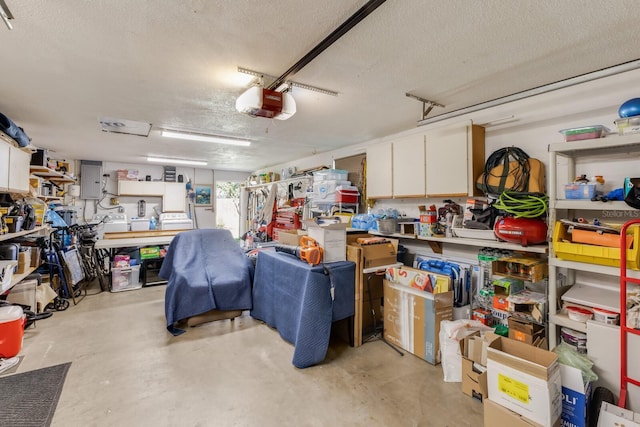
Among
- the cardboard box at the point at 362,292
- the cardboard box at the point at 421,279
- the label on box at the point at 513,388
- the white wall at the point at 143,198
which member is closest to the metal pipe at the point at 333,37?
the cardboard box at the point at 362,292

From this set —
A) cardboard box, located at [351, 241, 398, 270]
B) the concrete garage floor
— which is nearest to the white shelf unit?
the concrete garage floor

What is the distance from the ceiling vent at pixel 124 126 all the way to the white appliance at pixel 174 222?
3.39 meters

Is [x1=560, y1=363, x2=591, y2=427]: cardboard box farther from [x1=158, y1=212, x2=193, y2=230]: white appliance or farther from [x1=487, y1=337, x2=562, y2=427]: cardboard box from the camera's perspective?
[x1=158, y1=212, x2=193, y2=230]: white appliance

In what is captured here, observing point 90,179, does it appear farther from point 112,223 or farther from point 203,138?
point 203,138

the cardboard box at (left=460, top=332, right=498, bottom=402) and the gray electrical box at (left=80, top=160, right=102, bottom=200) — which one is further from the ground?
the gray electrical box at (left=80, top=160, right=102, bottom=200)

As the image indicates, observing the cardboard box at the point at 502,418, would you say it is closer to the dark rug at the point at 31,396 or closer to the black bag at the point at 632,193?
the black bag at the point at 632,193

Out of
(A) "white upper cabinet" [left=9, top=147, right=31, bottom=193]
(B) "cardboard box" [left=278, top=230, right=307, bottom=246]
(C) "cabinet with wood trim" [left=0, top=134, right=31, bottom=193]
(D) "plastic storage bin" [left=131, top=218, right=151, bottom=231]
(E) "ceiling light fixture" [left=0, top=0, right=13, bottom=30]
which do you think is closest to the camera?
(E) "ceiling light fixture" [left=0, top=0, right=13, bottom=30]

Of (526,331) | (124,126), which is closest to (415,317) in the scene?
(526,331)

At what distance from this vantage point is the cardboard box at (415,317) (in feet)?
8.68

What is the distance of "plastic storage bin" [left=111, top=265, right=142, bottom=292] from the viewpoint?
481 centimetres

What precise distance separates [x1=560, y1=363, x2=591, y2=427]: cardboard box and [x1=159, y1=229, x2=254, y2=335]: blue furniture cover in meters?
3.00

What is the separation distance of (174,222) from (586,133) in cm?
778

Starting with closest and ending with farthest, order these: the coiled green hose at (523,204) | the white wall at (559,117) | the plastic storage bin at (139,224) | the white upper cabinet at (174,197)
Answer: the white wall at (559,117), the coiled green hose at (523,204), the plastic storage bin at (139,224), the white upper cabinet at (174,197)

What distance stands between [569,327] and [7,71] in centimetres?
480
